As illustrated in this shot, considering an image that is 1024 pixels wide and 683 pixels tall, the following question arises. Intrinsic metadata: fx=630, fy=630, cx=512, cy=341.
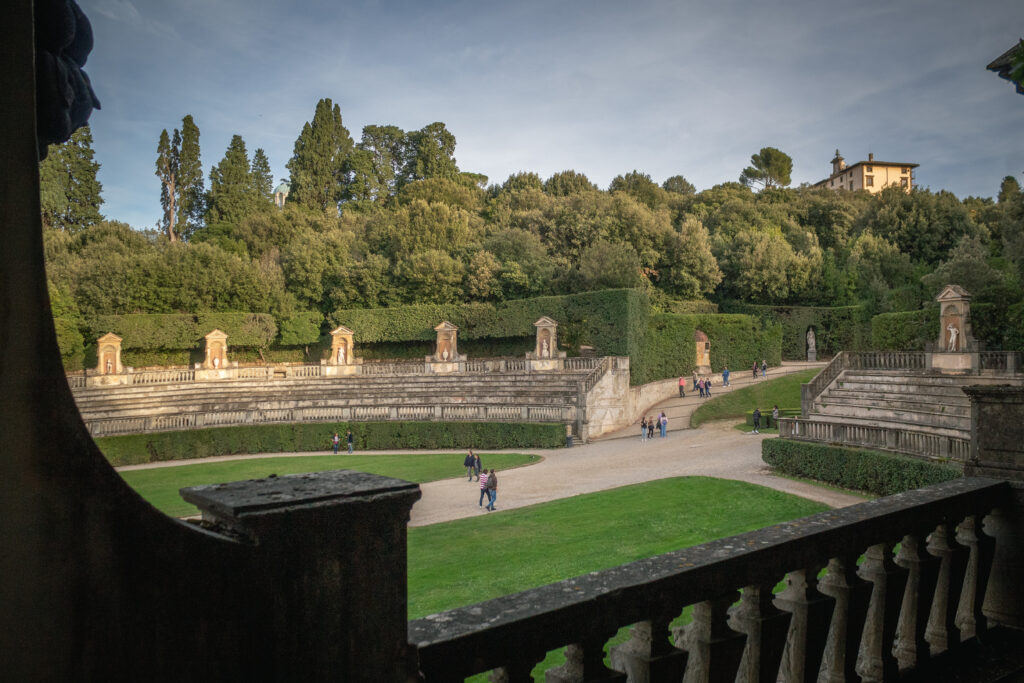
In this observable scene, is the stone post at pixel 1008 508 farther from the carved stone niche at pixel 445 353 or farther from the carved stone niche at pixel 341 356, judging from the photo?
the carved stone niche at pixel 341 356

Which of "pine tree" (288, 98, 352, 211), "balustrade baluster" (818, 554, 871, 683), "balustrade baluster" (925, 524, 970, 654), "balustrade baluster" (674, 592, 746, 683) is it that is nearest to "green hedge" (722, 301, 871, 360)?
"pine tree" (288, 98, 352, 211)

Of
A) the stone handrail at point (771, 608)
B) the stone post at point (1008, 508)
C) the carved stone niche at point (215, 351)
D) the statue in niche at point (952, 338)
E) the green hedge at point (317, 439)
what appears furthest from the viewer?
the carved stone niche at point (215, 351)

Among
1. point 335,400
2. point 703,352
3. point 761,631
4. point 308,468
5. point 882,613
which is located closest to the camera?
point 761,631

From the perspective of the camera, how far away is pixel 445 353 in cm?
3984

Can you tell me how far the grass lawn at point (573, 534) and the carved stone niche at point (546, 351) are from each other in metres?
17.9

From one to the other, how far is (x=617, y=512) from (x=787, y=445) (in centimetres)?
749

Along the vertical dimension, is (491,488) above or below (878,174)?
below

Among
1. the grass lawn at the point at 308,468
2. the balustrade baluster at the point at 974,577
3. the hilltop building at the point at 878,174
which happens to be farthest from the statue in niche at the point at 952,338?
the hilltop building at the point at 878,174

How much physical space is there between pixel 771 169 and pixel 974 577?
94.8 metres

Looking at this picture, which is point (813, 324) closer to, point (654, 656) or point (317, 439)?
point (317, 439)

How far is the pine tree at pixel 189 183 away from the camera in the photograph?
57.1 m

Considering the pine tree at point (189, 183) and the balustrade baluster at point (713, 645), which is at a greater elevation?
the pine tree at point (189, 183)

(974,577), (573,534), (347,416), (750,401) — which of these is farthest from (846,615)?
(750,401)

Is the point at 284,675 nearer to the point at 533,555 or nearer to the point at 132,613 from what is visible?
the point at 132,613
